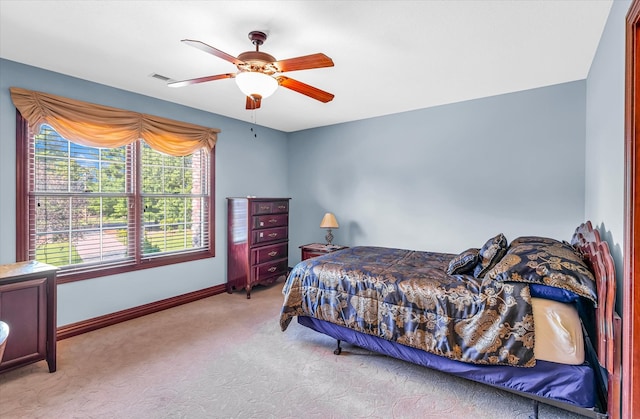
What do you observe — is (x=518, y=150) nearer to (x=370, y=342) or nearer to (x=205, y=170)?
(x=370, y=342)

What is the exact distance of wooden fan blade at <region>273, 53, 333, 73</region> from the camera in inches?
73.4

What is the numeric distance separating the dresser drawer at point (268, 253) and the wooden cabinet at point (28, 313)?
7.19 ft

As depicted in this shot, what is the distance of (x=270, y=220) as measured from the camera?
4457mm

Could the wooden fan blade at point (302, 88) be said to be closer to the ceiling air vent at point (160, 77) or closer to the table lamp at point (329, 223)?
the ceiling air vent at point (160, 77)

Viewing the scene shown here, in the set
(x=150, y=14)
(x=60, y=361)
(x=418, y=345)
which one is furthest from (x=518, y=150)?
(x=60, y=361)

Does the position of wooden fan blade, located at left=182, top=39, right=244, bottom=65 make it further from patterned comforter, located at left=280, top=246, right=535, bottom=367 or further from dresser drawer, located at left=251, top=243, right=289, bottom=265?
dresser drawer, located at left=251, top=243, right=289, bottom=265

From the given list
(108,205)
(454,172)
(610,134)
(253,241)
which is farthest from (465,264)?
(108,205)

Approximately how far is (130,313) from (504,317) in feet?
12.0

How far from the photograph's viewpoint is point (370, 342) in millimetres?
2424

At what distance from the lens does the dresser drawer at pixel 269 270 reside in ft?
14.0

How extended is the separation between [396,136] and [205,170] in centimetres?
271

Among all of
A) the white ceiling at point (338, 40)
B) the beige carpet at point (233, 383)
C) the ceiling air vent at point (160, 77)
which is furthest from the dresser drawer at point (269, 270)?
the ceiling air vent at point (160, 77)

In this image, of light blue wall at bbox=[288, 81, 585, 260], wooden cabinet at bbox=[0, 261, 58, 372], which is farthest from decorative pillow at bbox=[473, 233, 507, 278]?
wooden cabinet at bbox=[0, 261, 58, 372]

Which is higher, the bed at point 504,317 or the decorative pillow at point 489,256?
the decorative pillow at point 489,256
